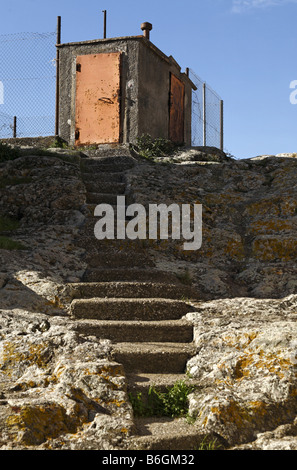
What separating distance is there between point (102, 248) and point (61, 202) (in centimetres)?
122

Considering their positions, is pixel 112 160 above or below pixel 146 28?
below

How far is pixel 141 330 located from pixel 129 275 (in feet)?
3.55

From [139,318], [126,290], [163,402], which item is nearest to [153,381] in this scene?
[163,402]

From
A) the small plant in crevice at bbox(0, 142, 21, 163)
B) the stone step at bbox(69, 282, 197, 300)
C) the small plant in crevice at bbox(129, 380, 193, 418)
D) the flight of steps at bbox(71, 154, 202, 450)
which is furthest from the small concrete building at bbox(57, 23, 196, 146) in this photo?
the small plant in crevice at bbox(129, 380, 193, 418)

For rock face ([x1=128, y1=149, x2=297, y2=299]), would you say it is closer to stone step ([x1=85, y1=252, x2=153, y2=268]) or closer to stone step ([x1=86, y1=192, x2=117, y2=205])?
stone step ([x1=85, y1=252, x2=153, y2=268])

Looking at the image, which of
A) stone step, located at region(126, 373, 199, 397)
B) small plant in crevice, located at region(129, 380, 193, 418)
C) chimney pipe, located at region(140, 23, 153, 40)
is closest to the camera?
small plant in crevice, located at region(129, 380, 193, 418)

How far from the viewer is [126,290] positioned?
5.04m

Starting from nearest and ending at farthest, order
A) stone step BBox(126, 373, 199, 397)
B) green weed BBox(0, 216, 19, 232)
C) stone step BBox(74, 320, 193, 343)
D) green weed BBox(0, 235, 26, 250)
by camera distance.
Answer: stone step BBox(126, 373, 199, 397)
stone step BBox(74, 320, 193, 343)
green weed BBox(0, 235, 26, 250)
green weed BBox(0, 216, 19, 232)

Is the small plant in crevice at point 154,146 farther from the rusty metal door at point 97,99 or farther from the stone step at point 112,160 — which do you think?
the stone step at point 112,160

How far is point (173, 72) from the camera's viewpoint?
14102 millimetres

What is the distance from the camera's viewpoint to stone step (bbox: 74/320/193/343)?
434 cm

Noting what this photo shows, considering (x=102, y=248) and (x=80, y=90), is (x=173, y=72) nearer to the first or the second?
(x=80, y=90)

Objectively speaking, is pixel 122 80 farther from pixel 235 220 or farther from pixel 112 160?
pixel 235 220

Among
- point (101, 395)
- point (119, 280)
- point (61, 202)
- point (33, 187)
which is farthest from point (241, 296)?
point (33, 187)
